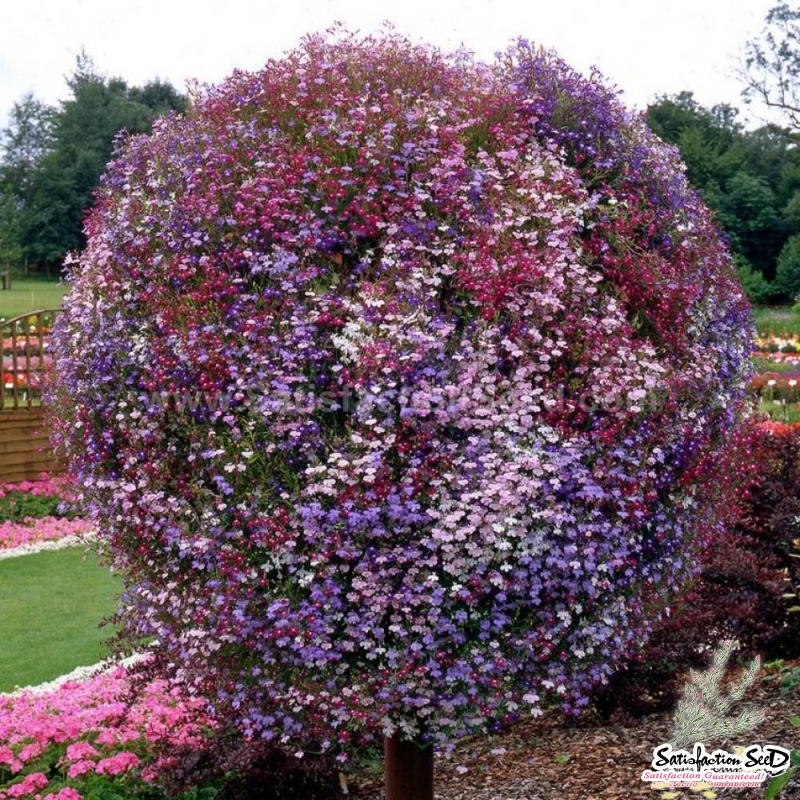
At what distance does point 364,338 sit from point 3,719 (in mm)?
3760

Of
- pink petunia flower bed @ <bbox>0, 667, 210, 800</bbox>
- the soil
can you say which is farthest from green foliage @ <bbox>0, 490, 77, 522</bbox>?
the soil

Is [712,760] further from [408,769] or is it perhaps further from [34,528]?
[34,528]

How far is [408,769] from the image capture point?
4238 mm

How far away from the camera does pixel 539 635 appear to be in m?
3.66

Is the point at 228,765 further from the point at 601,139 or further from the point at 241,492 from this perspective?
the point at 601,139

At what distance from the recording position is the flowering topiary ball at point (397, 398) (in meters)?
3.51

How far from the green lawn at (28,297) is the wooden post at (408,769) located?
32771mm

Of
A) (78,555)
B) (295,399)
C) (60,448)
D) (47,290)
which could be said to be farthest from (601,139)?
(47,290)

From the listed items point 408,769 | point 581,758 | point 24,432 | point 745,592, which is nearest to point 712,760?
point 581,758

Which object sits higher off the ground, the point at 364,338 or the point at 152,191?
the point at 152,191

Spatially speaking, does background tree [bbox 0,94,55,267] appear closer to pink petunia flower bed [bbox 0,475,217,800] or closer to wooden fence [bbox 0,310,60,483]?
wooden fence [bbox 0,310,60,483]

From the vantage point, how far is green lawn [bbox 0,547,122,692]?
25.0 feet

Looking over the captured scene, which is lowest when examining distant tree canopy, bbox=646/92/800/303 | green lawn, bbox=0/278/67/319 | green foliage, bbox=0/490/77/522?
green foliage, bbox=0/490/77/522

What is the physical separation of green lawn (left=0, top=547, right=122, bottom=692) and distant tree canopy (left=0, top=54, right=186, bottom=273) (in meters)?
39.4
